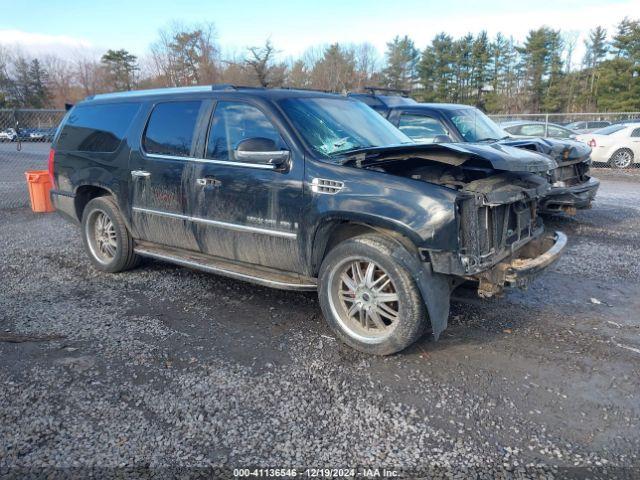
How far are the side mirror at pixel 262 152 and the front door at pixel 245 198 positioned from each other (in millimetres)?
57

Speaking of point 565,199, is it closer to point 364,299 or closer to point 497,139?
point 497,139

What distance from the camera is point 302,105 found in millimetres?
4391

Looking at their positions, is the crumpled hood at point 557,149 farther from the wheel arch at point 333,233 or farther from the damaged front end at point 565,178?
the wheel arch at point 333,233

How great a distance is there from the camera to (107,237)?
226 inches

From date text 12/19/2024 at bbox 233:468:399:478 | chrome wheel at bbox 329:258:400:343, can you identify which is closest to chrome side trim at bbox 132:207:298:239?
chrome wheel at bbox 329:258:400:343

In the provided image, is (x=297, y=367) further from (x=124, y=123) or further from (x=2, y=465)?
(x=124, y=123)

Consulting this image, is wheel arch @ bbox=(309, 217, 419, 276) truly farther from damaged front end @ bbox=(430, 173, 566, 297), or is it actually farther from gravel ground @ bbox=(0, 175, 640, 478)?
gravel ground @ bbox=(0, 175, 640, 478)

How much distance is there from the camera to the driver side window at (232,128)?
13.9 ft

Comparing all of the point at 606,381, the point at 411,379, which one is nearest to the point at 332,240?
the point at 411,379

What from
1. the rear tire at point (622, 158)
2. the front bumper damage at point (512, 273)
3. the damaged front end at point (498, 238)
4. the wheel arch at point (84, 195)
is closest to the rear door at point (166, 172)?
the wheel arch at point (84, 195)

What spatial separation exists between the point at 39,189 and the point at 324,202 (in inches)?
308

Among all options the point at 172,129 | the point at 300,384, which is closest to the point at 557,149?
the point at 172,129

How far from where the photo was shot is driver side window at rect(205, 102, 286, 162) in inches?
167

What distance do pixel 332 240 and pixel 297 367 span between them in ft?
3.40
